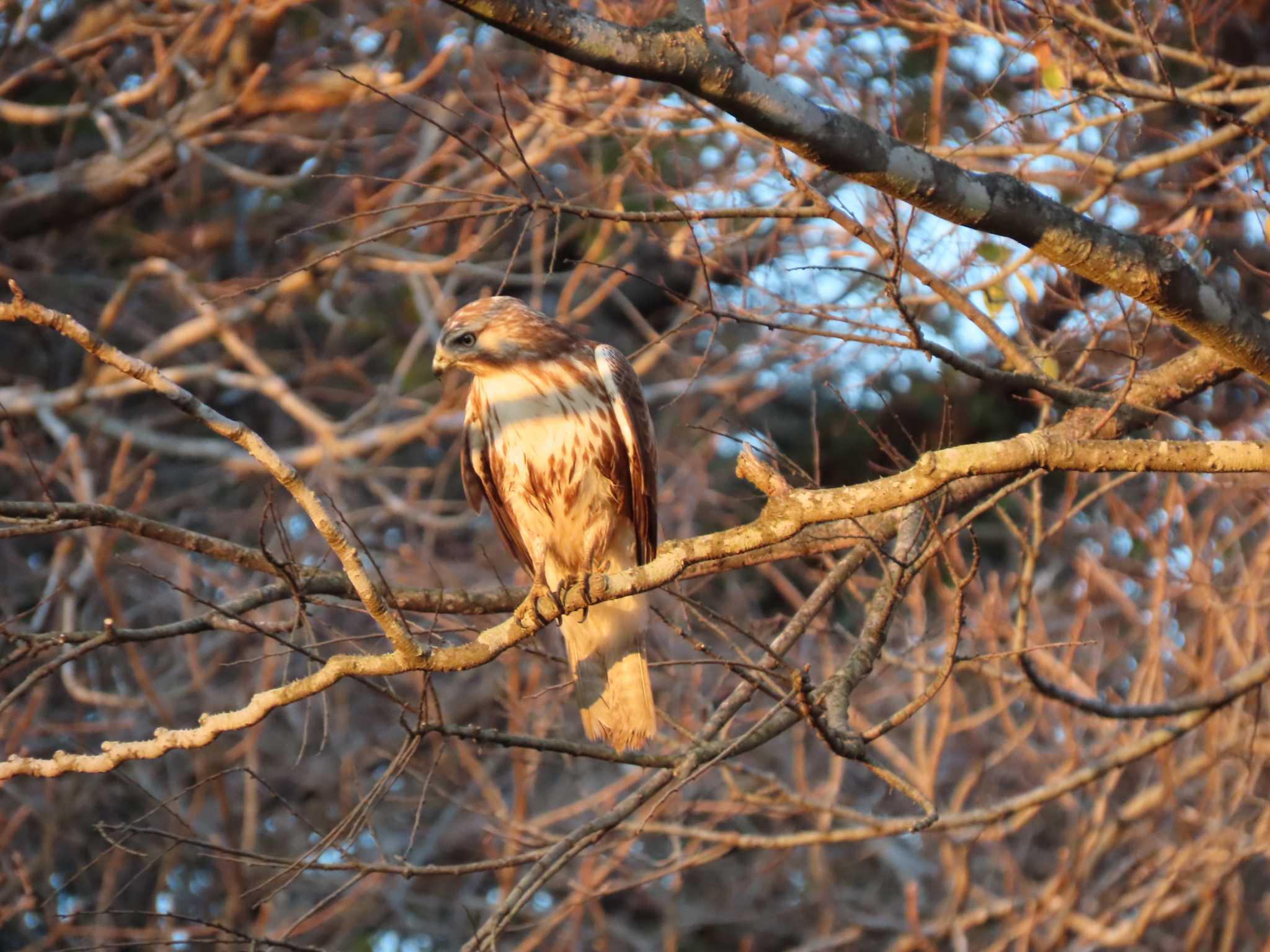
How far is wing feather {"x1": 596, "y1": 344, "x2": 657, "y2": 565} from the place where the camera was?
15.6 ft

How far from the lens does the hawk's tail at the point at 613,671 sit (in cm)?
466

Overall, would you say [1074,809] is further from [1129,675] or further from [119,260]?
[119,260]

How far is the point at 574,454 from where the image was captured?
15.7ft

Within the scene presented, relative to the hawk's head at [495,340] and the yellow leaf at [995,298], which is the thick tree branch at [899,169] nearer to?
the yellow leaf at [995,298]

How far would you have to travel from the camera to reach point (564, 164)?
9820 millimetres

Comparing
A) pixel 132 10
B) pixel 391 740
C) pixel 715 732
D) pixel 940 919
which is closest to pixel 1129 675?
pixel 940 919

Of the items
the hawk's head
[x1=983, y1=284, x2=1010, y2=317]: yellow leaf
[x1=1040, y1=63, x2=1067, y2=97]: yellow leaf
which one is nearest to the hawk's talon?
the hawk's head

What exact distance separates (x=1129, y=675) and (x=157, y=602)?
20.7ft

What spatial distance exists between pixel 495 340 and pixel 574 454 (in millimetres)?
494

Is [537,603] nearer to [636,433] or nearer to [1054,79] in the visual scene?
[636,433]

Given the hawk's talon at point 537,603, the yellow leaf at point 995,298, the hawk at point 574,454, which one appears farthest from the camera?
the hawk at point 574,454

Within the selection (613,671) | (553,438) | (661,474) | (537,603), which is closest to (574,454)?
(553,438)

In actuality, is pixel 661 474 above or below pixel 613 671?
below

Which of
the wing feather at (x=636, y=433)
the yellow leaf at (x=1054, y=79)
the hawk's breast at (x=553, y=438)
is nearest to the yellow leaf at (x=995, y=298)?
the yellow leaf at (x=1054, y=79)
